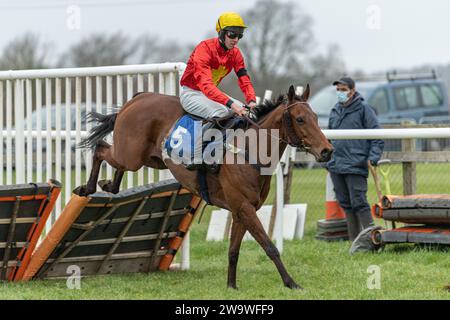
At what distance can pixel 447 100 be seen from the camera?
2298cm

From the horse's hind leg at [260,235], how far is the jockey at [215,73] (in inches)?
31.6

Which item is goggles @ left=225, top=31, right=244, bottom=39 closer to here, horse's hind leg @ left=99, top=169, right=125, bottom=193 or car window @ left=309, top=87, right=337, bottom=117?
horse's hind leg @ left=99, top=169, right=125, bottom=193

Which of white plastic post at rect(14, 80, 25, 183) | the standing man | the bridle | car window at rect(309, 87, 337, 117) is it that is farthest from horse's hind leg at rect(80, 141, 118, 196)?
car window at rect(309, 87, 337, 117)

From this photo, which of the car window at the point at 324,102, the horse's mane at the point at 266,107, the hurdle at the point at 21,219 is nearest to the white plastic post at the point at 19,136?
the hurdle at the point at 21,219

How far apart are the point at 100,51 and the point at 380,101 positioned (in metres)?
15.9

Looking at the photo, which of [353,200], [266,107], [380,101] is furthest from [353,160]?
[380,101]

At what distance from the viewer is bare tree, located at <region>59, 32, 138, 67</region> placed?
111 ft

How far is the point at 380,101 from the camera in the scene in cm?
2206

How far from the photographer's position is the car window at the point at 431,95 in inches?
893

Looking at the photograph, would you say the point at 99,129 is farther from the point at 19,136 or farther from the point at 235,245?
the point at 235,245

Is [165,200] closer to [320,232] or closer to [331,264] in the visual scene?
[331,264]

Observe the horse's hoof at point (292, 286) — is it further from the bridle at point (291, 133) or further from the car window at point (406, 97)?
the car window at point (406, 97)

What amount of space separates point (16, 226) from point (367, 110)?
4211mm

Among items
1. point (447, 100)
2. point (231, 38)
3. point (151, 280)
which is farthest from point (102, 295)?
point (447, 100)
